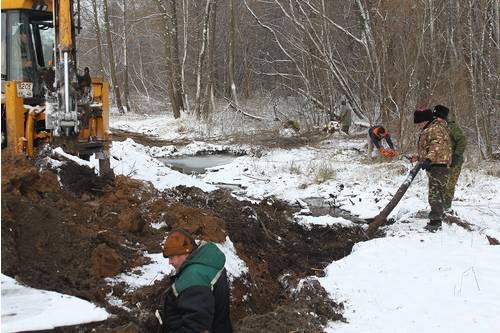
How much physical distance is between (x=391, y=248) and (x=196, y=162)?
36.1ft

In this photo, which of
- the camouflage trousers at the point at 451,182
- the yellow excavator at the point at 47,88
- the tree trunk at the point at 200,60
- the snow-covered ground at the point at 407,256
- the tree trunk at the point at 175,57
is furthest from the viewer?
the tree trunk at the point at 175,57

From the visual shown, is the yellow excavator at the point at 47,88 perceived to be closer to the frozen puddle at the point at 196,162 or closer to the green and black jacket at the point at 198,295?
the green and black jacket at the point at 198,295

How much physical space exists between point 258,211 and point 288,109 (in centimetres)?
1728

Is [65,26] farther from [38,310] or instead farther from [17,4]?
[38,310]

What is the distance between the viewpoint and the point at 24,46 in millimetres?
8719

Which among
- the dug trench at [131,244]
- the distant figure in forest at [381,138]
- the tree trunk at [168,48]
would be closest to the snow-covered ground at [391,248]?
the dug trench at [131,244]

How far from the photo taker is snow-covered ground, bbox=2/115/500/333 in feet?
17.2

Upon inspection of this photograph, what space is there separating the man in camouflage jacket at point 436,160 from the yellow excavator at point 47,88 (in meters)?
5.06

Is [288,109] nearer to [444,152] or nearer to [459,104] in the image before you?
[459,104]

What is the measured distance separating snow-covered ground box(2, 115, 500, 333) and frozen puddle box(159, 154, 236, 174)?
2.87 ft

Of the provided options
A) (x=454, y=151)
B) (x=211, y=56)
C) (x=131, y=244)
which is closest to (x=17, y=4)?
(x=131, y=244)

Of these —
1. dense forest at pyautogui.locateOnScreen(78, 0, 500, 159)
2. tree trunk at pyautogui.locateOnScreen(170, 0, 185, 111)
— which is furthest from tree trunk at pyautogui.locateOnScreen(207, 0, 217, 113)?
tree trunk at pyautogui.locateOnScreen(170, 0, 185, 111)

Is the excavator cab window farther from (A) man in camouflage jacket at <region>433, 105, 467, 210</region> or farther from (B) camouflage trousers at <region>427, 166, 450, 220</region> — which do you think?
(A) man in camouflage jacket at <region>433, 105, 467, 210</region>

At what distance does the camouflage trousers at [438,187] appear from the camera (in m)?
8.02
